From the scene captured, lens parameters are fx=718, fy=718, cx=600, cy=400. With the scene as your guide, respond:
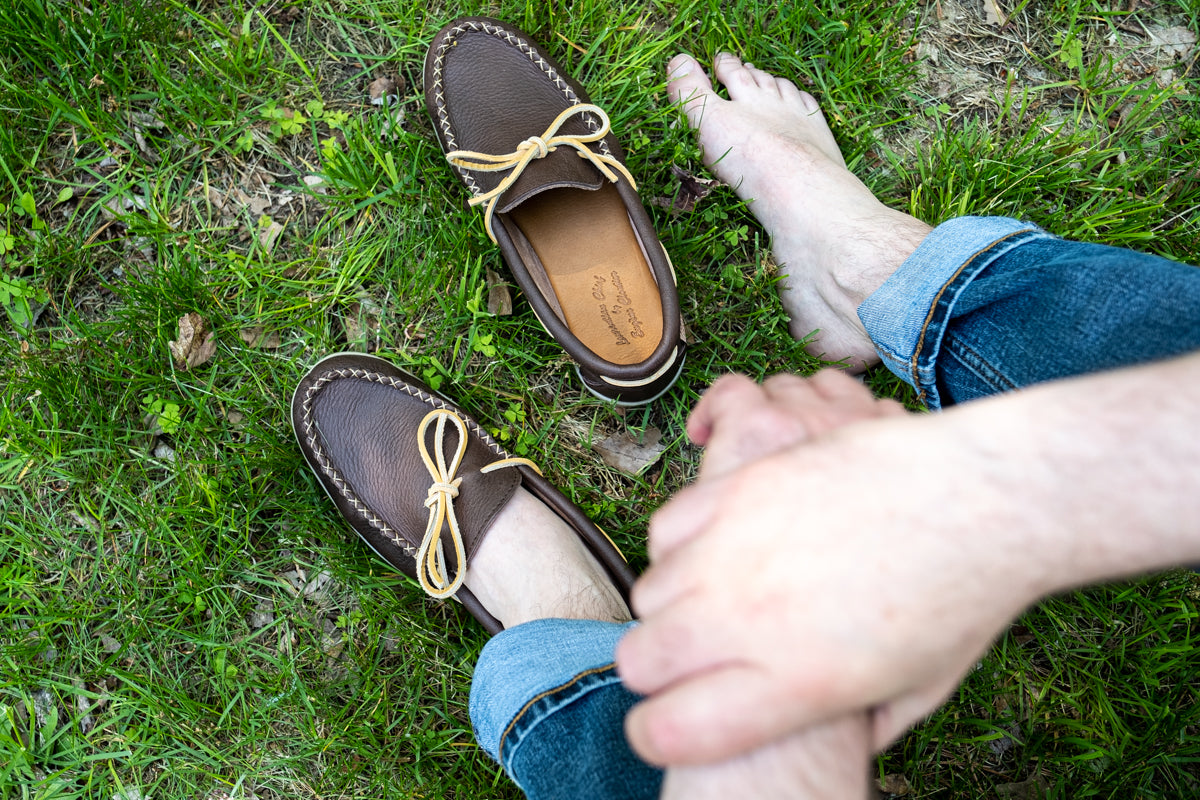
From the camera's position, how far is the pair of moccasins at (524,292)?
7.39 ft

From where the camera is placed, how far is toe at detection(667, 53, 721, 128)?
2555 millimetres

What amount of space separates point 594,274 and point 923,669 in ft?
5.49

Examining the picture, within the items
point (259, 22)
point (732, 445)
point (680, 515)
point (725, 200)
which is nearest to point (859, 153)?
point (725, 200)

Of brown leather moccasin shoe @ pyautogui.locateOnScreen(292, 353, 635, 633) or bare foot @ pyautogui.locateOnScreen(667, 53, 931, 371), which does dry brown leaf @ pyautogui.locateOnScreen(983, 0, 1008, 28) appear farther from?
brown leather moccasin shoe @ pyautogui.locateOnScreen(292, 353, 635, 633)

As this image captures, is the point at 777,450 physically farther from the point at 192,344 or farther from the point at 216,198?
the point at 216,198

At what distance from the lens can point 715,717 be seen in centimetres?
99

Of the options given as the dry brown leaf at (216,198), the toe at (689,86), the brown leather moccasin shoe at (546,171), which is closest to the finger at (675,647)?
the brown leather moccasin shoe at (546,171)

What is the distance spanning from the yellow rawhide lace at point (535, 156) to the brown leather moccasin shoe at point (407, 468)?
0.62m

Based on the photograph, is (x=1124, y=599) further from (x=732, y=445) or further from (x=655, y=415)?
(x=732, y=445)

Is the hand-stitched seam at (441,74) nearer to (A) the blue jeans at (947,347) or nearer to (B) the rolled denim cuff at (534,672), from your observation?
(A) the blue jeans at (947,347)

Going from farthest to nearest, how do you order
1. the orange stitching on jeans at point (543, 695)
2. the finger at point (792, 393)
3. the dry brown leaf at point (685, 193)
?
the dry brown leaf at point (685, 193) < the orange stitching on jeans at point (543, 695) < the finger at point (792, 393)

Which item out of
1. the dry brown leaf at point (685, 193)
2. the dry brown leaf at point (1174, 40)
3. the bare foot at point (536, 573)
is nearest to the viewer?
the bare foot at point (536, 573)

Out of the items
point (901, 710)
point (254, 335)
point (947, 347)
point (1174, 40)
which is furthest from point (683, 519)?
point (1174, 40)

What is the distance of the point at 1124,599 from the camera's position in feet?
7.50
